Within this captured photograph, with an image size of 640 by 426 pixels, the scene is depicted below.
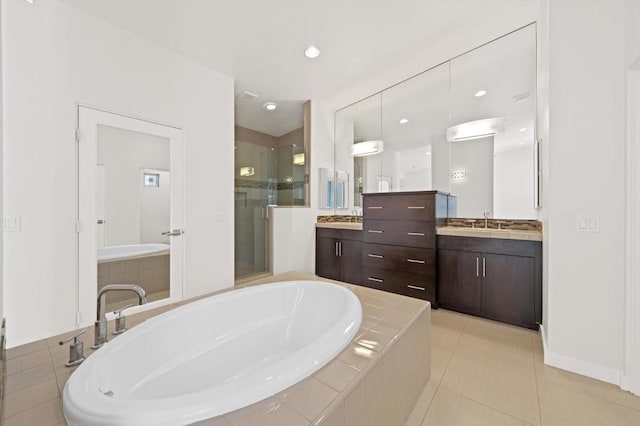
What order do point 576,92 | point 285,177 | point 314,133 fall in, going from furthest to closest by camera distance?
point 285,177 → point 314,133 → point 576,92

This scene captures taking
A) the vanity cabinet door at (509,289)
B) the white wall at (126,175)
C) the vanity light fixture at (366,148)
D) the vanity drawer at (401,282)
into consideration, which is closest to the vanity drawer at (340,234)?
the vanity drawer at (401,282)

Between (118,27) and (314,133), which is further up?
(118,27)

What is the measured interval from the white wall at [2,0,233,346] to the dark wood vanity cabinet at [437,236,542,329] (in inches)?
126

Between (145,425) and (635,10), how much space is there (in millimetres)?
2926

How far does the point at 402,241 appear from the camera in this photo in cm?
296

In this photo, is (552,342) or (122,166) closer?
(552,342)

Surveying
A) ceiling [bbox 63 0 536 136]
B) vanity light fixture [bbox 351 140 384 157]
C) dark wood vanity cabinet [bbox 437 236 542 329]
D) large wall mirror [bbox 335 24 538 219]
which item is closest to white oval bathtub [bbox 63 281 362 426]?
dark wood vanity cabinet [bbox 437 236 542 329]

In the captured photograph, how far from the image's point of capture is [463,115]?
3.00m

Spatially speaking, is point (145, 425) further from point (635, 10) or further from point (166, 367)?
point (635, 10)

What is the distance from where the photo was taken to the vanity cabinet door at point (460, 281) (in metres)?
2.51

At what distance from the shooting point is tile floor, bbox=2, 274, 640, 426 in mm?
901

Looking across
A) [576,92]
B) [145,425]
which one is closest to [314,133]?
[576,92]

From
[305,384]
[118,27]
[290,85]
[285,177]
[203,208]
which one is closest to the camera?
[305,384]

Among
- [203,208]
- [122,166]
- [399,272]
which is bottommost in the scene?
[399,272]
